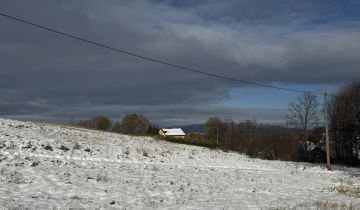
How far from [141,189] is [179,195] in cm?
158

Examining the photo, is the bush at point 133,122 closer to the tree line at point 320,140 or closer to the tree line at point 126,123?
the tree line at point 126,123

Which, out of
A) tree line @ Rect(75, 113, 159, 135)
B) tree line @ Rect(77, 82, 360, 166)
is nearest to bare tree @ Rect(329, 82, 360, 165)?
tree line @ Rect(77, 82, 360, 166)

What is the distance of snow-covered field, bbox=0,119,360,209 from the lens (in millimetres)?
15197

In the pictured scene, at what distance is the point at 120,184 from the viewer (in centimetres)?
1917

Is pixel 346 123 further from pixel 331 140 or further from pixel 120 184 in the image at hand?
pixel 120 184

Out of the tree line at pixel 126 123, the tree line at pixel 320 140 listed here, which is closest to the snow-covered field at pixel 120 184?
the tree line at pixel 320 140

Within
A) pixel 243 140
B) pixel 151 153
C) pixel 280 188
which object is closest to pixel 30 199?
pixel 280 188

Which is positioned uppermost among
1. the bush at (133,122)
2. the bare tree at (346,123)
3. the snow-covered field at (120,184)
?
the bush at (133,122)

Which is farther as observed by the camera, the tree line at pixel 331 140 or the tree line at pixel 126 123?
the tree line at pixel 126 123

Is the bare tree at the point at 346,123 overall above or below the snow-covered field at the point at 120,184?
above

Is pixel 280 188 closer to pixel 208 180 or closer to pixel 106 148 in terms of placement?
pixel 208 180

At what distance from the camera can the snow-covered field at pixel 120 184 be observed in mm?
15197

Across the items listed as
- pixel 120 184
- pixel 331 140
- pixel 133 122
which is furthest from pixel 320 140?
pixel 133 122

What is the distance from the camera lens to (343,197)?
71.0 ft
